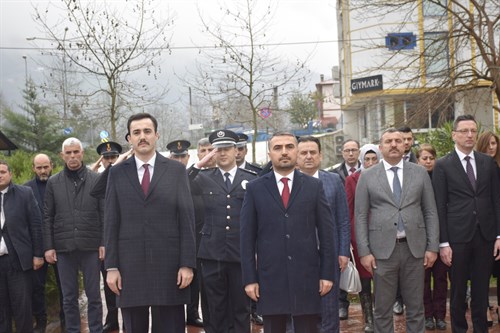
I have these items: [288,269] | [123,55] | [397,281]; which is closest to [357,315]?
[397,281]

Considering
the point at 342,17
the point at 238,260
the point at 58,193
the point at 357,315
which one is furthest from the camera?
the point at 342,17

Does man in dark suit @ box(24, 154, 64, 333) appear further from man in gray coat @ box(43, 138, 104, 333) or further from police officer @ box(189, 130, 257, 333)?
police officer @ box(189, 130, 257, 333)

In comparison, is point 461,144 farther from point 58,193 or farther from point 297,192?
point 58,193

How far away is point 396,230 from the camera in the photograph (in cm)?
709

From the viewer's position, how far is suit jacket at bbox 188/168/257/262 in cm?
768

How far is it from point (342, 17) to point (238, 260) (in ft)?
115

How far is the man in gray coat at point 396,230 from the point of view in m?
7.11

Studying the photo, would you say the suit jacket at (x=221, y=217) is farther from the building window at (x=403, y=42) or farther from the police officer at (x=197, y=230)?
the building window at (x=403, y=42)

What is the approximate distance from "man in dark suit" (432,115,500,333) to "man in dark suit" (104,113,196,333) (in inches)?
123

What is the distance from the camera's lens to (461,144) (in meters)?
7.71

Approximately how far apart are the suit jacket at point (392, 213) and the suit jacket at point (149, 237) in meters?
2.13

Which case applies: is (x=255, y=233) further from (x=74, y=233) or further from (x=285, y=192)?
(x=74, y=233)

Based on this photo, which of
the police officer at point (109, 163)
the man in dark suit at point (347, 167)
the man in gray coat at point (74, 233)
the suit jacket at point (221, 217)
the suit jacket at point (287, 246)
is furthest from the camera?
the man in dark suit at point (347, 167)

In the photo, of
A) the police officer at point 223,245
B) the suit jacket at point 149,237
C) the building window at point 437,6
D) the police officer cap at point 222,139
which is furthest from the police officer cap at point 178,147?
the building window at point 437,6
